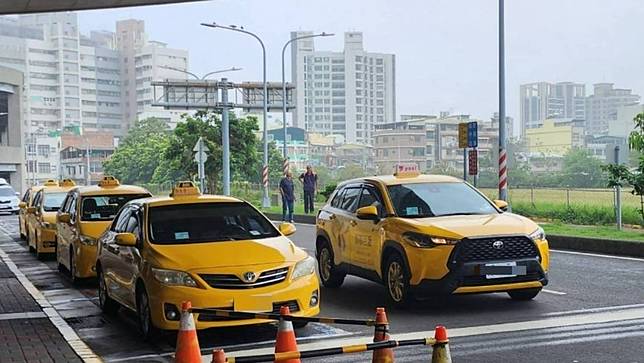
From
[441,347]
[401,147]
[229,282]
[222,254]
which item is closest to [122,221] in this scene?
[222,254]

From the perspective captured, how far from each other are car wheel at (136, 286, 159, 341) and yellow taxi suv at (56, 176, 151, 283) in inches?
189

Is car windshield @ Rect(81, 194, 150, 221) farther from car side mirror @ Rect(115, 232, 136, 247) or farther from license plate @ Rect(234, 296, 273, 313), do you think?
license plate @ Rect(234, 296, 273, 313)

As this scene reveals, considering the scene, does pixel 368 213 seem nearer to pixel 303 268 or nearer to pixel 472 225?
pixel 472 225

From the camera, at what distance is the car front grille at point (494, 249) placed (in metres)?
10.2

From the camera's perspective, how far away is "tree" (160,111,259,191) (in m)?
50.0

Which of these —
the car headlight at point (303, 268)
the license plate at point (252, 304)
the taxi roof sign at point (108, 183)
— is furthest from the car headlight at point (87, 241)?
the license plate at point (252, 304)

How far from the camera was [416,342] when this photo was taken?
5672 millimetres

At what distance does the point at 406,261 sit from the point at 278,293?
2.29 m

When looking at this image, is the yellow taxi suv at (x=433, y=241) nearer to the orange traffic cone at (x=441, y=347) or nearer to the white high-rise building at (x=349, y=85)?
the orange traffic cone at (x=441, y=347)

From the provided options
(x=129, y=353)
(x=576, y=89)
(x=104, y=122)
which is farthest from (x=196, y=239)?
(x=104, y=122)

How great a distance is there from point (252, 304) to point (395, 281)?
279cm

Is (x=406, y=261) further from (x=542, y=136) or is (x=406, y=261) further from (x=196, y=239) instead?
(x=542, y=136)

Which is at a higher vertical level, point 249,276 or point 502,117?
point 502,117

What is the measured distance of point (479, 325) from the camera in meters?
9.60
